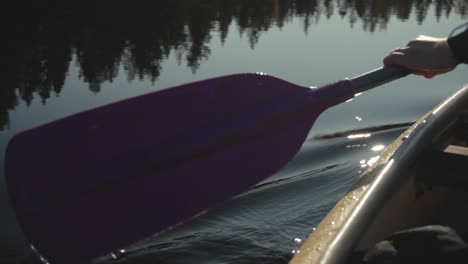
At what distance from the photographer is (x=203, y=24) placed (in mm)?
8328

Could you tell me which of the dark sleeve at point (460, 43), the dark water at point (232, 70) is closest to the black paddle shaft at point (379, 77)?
the dark sleeve at point (460, 43)

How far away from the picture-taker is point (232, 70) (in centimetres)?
534

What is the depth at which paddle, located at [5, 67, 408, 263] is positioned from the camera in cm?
156

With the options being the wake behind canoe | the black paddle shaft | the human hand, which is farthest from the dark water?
the human hand

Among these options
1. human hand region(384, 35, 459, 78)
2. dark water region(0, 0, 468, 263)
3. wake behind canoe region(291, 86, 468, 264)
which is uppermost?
human hand region(384, 35, 459, 78)

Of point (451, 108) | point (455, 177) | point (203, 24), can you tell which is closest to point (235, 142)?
point (455, 177)

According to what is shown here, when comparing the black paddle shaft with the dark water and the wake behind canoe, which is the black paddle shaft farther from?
the dark water

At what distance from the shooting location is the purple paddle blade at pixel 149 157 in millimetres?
1559

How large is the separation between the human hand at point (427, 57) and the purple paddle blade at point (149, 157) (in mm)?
185

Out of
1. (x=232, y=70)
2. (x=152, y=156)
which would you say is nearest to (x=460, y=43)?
(x=152, y=156)

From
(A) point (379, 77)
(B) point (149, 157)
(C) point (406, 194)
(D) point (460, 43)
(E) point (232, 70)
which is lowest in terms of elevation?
(E) point (232, 70)

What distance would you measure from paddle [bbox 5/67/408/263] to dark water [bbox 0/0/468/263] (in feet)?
2.43

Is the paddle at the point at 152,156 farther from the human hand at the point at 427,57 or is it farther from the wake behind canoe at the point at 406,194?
the wake behind canoe at the point at 406,194

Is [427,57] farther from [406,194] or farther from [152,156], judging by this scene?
[152,156]
